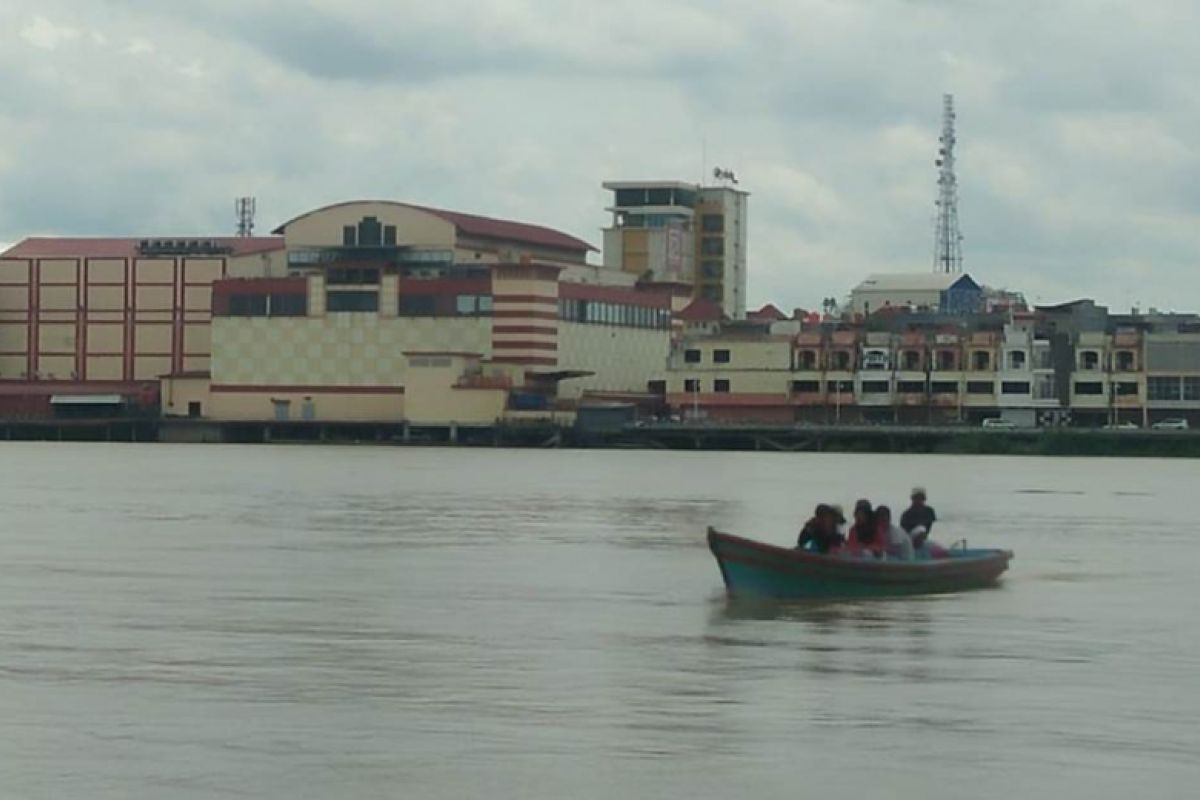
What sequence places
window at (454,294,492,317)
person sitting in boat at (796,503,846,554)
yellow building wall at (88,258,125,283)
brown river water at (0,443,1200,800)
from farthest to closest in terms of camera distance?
A: yellow building wall at (88,258,125,283)
window at (454,294,492,317)
person sitting in boat at (796,503,846,554)
brown river water at (0,443,1200,800)

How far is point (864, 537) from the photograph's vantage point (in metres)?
45.3

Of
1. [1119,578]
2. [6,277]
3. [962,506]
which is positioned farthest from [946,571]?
[6,277]

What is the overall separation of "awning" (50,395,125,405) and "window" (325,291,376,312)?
44.9 ft

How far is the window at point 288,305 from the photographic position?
164 metres

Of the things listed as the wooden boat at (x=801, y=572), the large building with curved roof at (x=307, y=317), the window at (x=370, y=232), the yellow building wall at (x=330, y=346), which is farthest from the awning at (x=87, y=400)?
the wooden boat at (x=801, y=572)

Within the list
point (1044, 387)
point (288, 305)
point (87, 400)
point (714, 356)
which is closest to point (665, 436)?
point (714, 356)

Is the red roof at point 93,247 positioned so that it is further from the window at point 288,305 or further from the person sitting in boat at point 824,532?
the person sitting in boat at point 824,532

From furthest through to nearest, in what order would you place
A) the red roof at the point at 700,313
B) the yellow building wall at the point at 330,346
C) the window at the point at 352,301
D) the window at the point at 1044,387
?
the red roof at the point at 700,313
the window at the point at 1044,387
the window at the point at 352,301
the yellow building wall at the point at 330,346

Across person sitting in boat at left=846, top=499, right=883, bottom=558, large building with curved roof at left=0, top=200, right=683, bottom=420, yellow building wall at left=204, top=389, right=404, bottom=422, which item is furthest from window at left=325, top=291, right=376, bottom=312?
person sitting in boat at left=846, top=499, right=883, bottom=558

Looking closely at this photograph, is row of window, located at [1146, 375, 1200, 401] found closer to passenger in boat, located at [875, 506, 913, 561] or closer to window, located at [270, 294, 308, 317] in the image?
window, located at [270, 294, 308, 317]

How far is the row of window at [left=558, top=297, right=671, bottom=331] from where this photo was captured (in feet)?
539

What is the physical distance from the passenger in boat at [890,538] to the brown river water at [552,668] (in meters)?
0.83

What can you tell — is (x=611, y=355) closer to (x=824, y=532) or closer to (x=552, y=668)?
(x=824, y=532)

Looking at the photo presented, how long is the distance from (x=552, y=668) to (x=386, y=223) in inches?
5023
